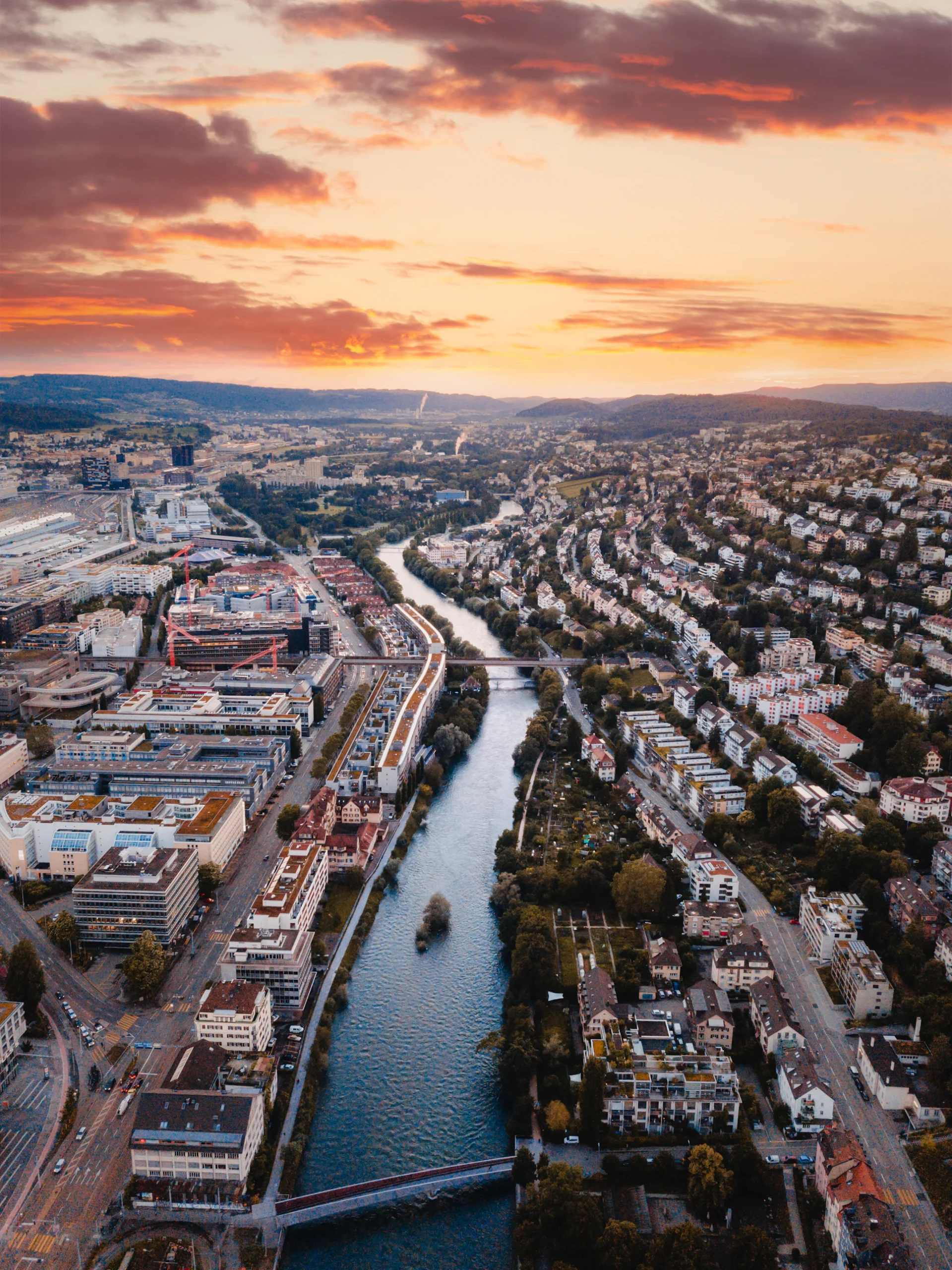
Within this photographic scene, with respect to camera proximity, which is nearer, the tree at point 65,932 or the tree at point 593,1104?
the tree at point 593,1104

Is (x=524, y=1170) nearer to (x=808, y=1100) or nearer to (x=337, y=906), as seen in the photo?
(x=808, y=1100)

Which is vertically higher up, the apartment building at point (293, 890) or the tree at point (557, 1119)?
the apartment building at point (293, 890)

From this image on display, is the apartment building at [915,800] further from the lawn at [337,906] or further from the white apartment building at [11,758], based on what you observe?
the white apartment building at [11,758]


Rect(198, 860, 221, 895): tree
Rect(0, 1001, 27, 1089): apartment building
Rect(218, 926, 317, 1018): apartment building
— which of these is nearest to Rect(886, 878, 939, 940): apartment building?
Rect(218, 926, 317, 1018): apartment building

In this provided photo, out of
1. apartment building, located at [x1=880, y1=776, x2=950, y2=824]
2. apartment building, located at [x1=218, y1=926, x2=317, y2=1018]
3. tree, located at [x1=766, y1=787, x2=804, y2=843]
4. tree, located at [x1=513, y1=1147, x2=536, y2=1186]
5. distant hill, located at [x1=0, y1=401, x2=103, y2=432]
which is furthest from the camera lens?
distant hill, located at [x1=0, y1=401, x2=103, y2=432]

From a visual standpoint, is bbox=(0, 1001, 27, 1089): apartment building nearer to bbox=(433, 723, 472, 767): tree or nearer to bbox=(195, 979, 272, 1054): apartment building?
bbox=(195, 979, 272, 1054): apartment building

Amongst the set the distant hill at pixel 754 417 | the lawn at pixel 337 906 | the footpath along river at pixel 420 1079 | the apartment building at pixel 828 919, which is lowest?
the footpath along river at pixel 420 1079

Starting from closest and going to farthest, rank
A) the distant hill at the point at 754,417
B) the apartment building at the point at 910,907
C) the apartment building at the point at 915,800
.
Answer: the apartment building at the point at 910,907 < the apartment building at the point at 915,800 < the distant hill at the point at 754,417

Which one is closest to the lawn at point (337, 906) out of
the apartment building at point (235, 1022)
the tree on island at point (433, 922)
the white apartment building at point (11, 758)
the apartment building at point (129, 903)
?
the tree on island at point (433, 922)
